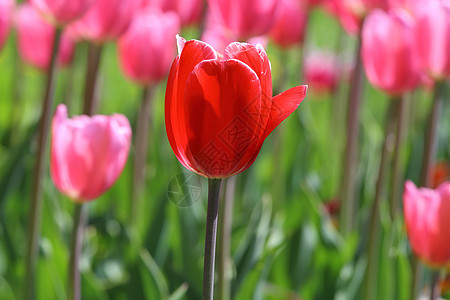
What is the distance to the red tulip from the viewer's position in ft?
2.12

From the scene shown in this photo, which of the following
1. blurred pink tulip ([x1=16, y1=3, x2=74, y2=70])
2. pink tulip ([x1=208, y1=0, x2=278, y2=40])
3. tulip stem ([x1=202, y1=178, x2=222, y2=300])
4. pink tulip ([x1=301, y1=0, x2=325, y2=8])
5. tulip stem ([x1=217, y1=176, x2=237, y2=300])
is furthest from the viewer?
blurred pink tulip ([x1=16, y1=3, x2=74, y2=70])

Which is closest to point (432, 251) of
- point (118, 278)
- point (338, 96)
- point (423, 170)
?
point (423, 170)

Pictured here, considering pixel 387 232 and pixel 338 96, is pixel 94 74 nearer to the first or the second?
pixel 387 232

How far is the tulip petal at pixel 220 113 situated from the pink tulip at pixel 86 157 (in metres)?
0.38

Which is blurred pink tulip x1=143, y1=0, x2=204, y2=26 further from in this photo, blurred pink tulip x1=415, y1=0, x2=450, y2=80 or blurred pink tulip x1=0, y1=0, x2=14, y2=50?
blurred pink tulip x1=415, y1=0, x2=450, y2=80

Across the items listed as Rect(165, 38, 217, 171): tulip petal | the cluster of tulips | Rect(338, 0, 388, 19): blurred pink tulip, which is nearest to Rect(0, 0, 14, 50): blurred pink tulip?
the cluster of tulips

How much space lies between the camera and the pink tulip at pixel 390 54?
131 centimetres

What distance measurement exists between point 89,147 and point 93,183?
0.06m

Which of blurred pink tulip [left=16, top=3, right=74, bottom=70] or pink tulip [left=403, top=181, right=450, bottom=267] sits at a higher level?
blurred pink tulip [left=16, top=3, right=74, bottom=70]

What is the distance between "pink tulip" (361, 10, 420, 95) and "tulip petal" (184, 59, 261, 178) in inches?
28.1

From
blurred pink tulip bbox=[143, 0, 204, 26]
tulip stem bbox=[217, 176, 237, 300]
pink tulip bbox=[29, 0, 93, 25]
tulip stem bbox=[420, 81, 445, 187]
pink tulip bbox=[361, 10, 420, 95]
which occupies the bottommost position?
tulip stem bbox=[217, 176, 237, 300]

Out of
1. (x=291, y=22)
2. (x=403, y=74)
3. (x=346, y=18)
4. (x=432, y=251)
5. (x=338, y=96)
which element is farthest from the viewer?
(x=338, y=96)

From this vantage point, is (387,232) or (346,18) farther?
(346,18)

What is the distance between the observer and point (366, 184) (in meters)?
1.99
